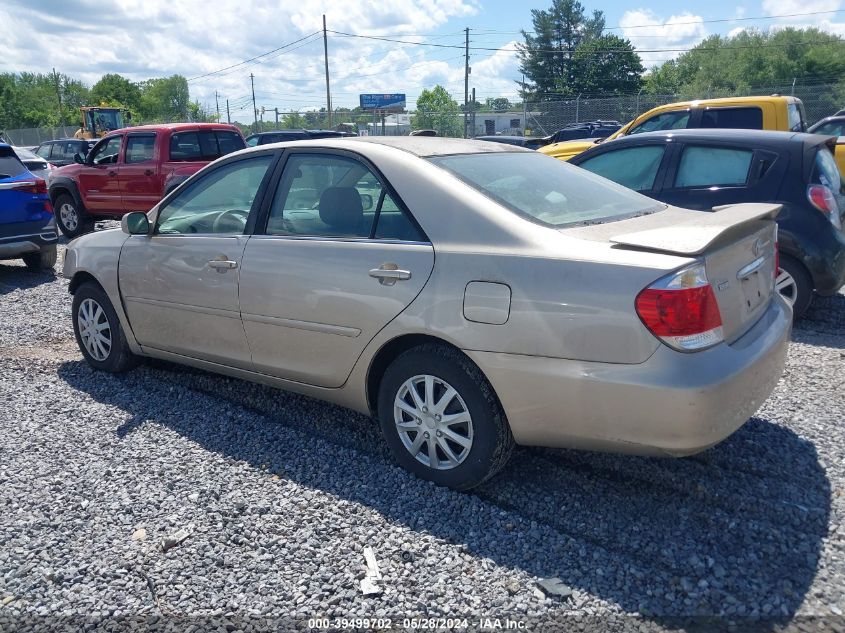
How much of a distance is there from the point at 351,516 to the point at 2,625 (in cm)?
141

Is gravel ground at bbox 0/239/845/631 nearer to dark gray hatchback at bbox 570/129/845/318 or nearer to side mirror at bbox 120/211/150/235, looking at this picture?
side mirror at bbox 120/211/150/235

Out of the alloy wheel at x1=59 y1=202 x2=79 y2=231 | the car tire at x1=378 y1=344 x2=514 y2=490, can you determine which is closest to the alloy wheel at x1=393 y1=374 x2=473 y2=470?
the car tire at x1=378 y1=344 x2=514 y2=490

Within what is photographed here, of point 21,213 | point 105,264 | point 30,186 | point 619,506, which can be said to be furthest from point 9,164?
point 619,506

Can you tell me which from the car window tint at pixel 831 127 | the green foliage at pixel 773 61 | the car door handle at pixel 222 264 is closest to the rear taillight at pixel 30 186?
the car door handle at pixel 222 264

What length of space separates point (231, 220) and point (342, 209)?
905 millimetres

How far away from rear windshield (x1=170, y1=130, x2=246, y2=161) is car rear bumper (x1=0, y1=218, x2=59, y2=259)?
318cm

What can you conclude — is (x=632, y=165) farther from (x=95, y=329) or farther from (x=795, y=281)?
(x=95, y=329)

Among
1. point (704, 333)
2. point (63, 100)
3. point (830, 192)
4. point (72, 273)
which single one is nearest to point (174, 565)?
point (704, 333)

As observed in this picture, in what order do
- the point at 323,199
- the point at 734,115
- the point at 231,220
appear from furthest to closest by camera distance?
the point at 734,115
the point at 231,220
the point at 323,199

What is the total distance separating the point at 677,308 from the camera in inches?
109

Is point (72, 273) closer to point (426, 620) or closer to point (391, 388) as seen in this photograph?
point (391, 388)

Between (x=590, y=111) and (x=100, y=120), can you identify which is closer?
(x=590, y=111)

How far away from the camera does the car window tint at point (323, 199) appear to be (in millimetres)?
3744

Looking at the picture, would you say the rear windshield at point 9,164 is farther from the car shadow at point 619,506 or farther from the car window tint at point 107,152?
the car shadow at point 619,506
